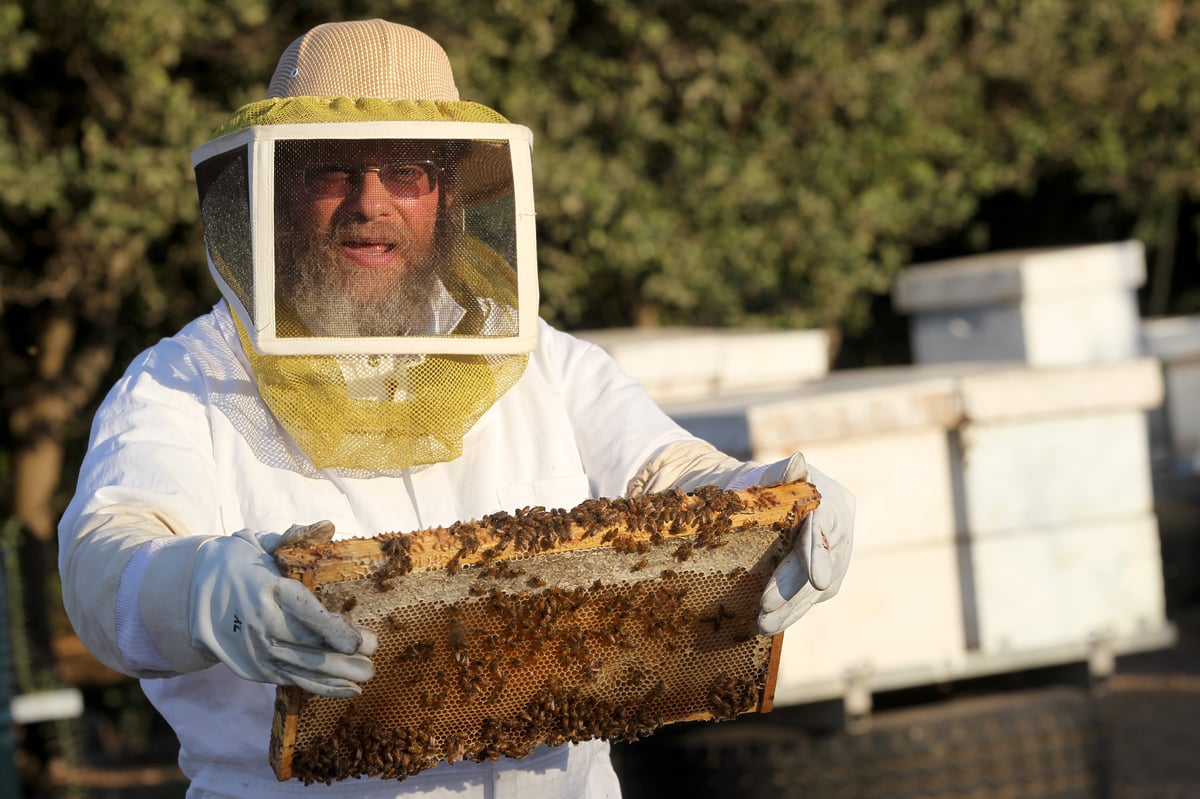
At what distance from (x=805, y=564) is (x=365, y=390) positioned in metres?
0.71

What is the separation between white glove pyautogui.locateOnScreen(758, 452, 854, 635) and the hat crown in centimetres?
84

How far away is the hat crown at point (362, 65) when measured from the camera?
222 centimetres

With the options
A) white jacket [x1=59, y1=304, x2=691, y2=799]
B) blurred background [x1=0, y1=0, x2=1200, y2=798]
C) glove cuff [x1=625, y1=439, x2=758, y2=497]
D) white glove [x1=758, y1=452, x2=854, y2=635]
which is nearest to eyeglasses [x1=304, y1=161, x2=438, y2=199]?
white jacket [x1=59, y1=304, x2=691, y2=799]

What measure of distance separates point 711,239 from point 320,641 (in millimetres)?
6496

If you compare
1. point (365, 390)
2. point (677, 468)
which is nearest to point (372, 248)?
point (365, 390)

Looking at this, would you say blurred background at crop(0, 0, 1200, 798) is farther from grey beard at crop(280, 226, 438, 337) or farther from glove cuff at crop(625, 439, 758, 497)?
grey beard at crop(280, 226, 438, 337)

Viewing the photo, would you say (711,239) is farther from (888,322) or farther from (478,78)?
(888,322)

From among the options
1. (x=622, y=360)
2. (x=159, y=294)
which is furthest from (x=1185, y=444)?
(x=159, y=294)

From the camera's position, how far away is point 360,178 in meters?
2.17

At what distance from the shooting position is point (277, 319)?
6.95 ft

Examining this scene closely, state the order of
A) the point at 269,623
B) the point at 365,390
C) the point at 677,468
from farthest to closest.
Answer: the point at 677,468 < the point at 365,390 < the point at 269,623

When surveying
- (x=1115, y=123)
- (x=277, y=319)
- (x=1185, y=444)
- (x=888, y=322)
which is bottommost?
(x=1185, y=444)

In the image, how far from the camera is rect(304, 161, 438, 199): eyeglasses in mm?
2154

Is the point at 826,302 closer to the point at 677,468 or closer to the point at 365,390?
the point at 677,468
